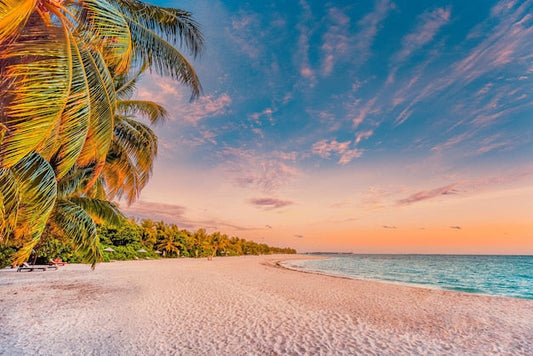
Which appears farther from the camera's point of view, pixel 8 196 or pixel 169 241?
pixel 169 241

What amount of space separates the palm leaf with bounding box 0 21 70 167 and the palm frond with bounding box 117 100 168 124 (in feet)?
16.6

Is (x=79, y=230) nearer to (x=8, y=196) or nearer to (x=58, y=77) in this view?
(x=8, y=196)

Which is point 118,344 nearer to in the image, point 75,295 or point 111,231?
point 75,295

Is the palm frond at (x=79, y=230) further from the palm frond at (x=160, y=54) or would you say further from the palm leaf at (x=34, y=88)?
the palm frond at (x=160, y=54)

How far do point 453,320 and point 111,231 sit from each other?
107 feet

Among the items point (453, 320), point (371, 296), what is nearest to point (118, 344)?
point (453, 320)

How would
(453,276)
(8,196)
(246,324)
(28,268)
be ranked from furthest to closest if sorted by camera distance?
1. (453,276)
2. (28,268)
3. (246,324)
4. (8,196)

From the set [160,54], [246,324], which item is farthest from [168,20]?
[246,324]

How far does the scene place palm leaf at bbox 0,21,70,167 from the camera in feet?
11.9

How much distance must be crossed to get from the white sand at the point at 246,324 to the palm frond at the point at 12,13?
184 inches

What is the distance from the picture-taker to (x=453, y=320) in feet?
24.0

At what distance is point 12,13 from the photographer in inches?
133

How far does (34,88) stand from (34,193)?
169 centimetres

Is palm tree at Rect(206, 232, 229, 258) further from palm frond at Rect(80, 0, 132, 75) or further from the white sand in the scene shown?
palm frond at Rect(80, 0, 132, 75)
